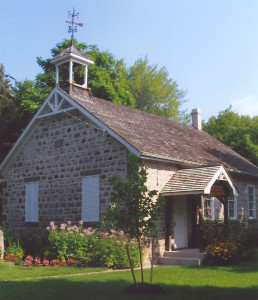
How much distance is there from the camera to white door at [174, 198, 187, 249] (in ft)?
51.9

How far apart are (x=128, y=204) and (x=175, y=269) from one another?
441cm

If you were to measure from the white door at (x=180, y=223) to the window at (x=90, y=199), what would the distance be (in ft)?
10.2

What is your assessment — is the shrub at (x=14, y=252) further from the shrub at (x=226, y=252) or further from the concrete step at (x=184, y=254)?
the shrub at (x=226, y=252)

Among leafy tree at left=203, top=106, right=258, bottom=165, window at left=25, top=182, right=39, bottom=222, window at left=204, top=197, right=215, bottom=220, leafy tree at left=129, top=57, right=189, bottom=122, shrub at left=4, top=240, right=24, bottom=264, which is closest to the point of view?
shrub at left=4, top=240, right=24, bottom=264

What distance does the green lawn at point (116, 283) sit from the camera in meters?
8.30

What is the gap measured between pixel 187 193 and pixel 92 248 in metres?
3.69

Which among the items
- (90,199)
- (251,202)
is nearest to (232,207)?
(251,202)

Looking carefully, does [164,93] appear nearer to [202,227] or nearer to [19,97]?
[19,97]

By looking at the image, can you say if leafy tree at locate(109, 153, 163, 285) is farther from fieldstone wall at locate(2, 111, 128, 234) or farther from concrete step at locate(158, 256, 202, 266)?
fieldstone wall at locate(2, 111, 128, 234)

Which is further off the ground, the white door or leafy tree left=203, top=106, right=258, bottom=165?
leafy tree left=203, top=106, right=258, bottom=165

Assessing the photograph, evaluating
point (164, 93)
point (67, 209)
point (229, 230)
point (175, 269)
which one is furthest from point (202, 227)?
point (164, 93)

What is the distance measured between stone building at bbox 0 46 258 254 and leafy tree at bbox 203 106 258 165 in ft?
38.7

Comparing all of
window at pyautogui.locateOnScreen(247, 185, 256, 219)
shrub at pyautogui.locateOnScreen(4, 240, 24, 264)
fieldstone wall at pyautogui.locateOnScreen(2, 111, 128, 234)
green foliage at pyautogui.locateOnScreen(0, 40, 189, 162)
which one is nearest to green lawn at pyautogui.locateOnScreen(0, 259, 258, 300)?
shrub at pyautogui.locateOnScreen(4, 240, 24, 264)

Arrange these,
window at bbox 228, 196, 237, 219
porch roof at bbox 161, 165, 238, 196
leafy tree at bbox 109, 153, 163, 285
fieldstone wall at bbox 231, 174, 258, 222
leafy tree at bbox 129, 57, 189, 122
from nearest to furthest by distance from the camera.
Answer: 1. leafy tree at bbox 109, 153, 163, 285
2. porch roof at bbox 161, 165, 238, 196
3. window at bbox 228, 196, 237, 219
4. fieldstone wall at bbox 231, 174, 258, 222
5. leafy tree at bbox 129, 57, 189, 122
